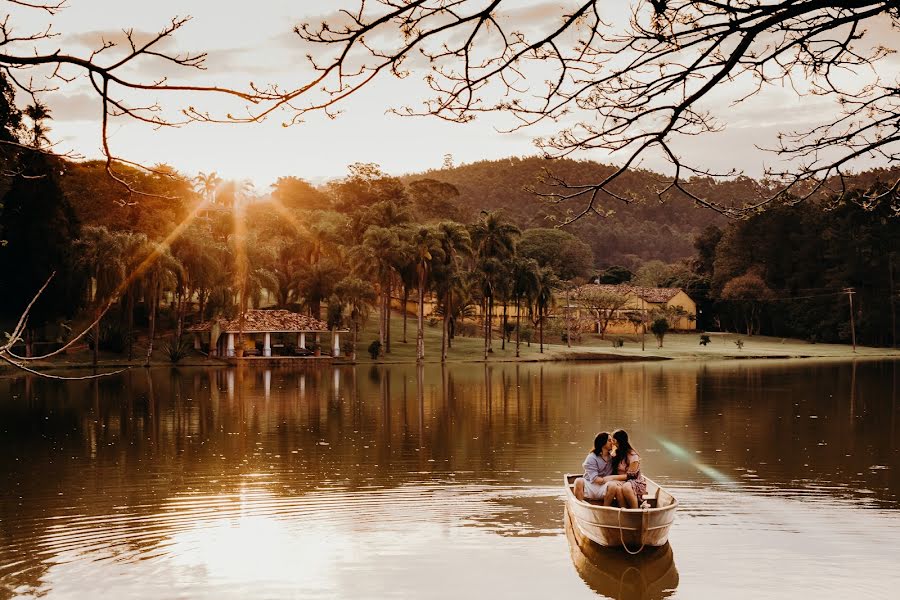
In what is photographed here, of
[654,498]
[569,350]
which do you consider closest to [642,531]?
[654,498]

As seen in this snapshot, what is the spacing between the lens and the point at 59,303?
180ft

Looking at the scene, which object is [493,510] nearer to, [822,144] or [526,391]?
[822,144]

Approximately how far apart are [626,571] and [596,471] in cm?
209

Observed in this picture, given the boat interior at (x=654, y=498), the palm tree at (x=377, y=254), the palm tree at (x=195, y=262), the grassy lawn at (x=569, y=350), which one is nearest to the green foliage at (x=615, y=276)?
the grassy lawn at (x=569, y=350)

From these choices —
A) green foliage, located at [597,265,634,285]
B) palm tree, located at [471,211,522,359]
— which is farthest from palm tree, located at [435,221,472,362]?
green foliage, located at [597,265,634,285]

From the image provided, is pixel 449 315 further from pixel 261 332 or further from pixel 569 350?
pixel 261 332

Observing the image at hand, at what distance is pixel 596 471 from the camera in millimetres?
14992

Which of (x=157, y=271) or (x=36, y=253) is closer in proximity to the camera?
(x=36, y=253)

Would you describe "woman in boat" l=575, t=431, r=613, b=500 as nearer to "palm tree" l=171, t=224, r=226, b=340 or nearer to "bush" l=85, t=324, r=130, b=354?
"palm tree" l=171, t=224, r=226, b=340

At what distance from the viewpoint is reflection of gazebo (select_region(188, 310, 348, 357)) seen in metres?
67.9

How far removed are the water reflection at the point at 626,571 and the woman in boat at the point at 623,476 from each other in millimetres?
728

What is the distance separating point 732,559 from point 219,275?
55748mm

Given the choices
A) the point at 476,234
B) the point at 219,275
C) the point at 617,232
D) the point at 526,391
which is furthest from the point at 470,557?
the point at 617,232

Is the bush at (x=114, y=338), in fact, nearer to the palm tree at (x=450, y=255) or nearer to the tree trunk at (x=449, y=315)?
the tree trunk at (x=449, y=315)
